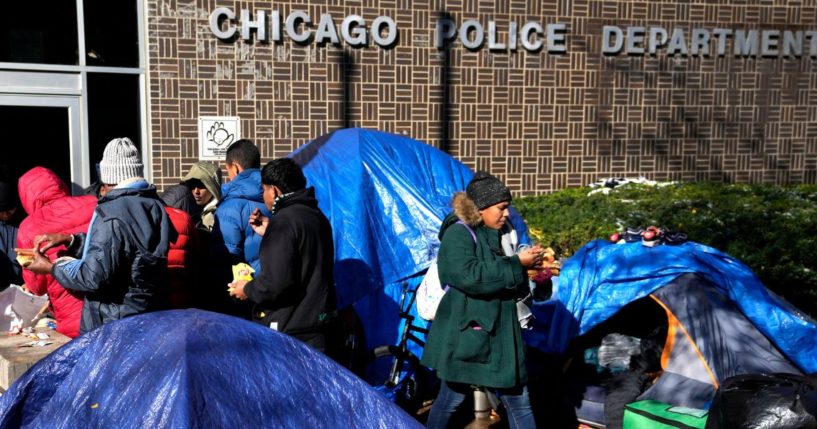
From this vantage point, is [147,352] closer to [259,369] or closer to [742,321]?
[259,369]

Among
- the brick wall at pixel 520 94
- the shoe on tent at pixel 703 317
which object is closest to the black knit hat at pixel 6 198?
the brick wall at pixel 520 94

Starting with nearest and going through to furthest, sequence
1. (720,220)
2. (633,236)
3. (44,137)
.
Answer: (633,236)
(720,220)
(44,137)

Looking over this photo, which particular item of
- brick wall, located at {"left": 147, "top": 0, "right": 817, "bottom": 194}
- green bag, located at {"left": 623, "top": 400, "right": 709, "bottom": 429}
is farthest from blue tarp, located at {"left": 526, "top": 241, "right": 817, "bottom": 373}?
brick wall, located at {"left": 147, "top": 0, "right": 817, "bottom": 194}

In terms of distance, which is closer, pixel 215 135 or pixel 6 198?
pixel 6 198

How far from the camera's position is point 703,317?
17.5 ft

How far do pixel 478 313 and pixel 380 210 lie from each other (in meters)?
2.17

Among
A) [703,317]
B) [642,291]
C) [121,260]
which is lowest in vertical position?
[703,317]

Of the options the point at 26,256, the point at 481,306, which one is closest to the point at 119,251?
the point at 26,256

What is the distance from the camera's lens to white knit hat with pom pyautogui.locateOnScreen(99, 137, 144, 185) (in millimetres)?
4332

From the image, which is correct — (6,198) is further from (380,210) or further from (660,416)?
(660,416)

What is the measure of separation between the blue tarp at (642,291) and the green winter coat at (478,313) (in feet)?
4.32

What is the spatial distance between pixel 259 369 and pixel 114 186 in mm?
1923

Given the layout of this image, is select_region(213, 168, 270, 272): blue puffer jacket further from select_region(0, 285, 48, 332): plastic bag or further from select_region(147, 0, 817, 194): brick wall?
select_region(147, 0, 817, 194): brick wall

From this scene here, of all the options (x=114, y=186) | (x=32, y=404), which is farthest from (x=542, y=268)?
(x=32, y=404)
